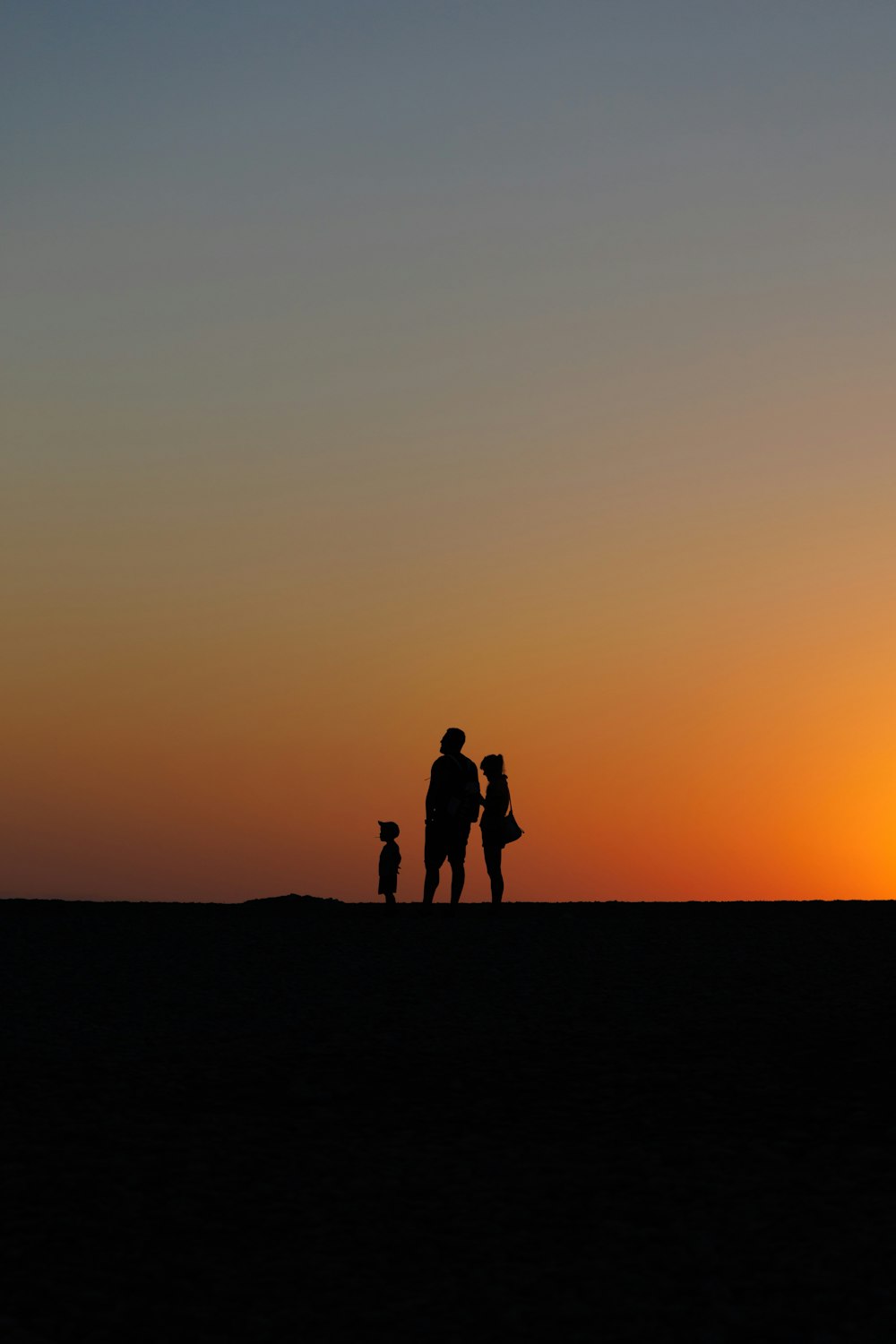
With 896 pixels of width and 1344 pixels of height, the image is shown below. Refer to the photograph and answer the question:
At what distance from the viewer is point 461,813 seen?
69.3ft

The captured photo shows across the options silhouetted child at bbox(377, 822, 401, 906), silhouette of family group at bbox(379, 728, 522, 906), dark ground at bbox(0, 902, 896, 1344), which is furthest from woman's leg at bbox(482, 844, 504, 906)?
dark ground at bbox(0, 902, 896, 1344)

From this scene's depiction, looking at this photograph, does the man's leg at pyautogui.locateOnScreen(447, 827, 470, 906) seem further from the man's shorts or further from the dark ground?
the dark ground

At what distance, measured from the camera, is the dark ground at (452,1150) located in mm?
6766

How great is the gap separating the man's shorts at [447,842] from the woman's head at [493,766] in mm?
861

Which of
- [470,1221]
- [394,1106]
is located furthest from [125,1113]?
[470,1221]

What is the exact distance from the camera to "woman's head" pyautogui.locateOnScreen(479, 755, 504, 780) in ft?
71.4

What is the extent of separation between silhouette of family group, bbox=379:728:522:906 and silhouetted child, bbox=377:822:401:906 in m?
0.88

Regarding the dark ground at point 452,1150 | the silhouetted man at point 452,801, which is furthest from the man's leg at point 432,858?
the dark ground at point 452,1150

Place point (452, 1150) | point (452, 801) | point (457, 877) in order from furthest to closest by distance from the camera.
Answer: point (457, 877) → point (452, 801) → point (452, 1150)

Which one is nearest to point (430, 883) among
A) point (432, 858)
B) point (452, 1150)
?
point (432, 858)

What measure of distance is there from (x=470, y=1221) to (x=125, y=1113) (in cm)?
307

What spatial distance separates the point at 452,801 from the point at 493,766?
0.99 metres

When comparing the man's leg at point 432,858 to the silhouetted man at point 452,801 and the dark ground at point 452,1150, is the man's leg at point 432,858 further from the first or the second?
the dark ground at point 452,1150

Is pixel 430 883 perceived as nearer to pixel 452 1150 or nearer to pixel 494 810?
pixel 494 810
